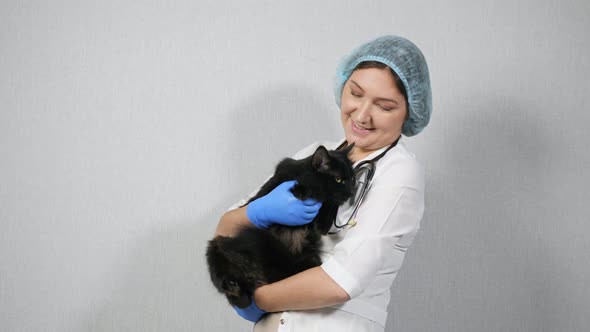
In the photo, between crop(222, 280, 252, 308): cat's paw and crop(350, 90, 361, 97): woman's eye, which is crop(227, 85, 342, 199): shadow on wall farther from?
crop(222, 280, 252, 308): cat's paw

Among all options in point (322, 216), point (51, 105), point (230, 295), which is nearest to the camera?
point (230, 295)

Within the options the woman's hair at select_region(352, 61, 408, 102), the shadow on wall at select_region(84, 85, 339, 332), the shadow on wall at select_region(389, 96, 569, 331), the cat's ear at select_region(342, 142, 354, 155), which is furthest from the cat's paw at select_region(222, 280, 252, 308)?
the shadow on wall at select_region(389, 96, 569, 331)

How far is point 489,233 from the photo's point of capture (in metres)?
2.71

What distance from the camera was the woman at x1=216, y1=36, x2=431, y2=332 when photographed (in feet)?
4.87

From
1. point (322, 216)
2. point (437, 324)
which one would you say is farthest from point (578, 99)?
point (322, 216)

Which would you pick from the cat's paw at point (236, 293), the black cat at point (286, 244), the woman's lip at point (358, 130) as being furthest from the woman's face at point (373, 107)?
the cat's paw at point (236, 293)

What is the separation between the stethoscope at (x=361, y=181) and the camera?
1.66m

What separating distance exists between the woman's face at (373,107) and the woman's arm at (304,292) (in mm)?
506

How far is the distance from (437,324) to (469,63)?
4.38 ft

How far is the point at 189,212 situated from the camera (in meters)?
2.73

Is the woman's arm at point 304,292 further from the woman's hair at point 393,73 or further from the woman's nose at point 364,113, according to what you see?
the woman's hair at point 393,73

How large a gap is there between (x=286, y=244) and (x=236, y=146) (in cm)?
111

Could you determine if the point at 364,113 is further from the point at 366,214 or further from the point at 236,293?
the point at 236,293

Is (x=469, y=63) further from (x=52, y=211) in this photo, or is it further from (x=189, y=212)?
(x=52, y=211)
